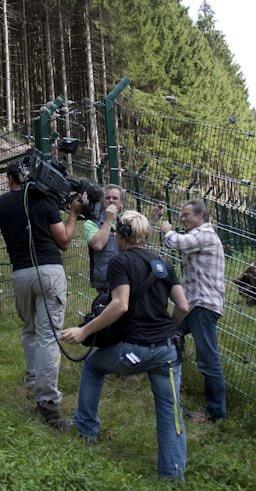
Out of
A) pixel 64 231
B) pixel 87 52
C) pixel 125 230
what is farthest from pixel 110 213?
pixel 87 52

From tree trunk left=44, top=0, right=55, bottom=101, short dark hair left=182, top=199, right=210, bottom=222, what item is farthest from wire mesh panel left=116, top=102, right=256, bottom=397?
tree trunk left=44, top=0, right=55, bottom=101

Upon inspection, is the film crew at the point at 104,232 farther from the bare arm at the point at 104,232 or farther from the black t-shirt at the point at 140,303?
the black t-shirt at the point at 140,303

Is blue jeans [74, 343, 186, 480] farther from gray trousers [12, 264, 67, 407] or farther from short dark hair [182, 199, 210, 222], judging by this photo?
short dark hair [182, 199, 210, 222]

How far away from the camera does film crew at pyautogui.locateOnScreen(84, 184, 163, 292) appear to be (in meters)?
4.61

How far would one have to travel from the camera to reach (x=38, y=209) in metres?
4.27

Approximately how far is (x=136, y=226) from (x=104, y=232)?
90 cm

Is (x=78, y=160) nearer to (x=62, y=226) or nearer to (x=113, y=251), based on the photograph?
(x=113, y=251)

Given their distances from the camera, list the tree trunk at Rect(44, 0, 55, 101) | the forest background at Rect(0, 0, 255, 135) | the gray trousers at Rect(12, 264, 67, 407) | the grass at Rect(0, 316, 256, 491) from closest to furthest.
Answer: the grass at Rect(0, 316, 256, 491)
the gray trousers at Rect(12, 264, 67, 407)
the forest background at Rect(0, 0, 255, 135)
the tree trunk at Rect(44, 0, 55, 101)

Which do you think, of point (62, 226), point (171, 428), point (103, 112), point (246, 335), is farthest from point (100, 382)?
point (103, 112)

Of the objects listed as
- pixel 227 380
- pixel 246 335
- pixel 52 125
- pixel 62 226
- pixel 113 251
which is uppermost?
pixel 52 125

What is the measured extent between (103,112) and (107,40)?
20.6 meters

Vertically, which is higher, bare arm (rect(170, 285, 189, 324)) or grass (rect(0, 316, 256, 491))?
bare arm (rect(170, 285, 189, 324))

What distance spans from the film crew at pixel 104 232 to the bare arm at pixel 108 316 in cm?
91

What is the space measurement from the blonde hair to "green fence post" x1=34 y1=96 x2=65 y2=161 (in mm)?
2088
